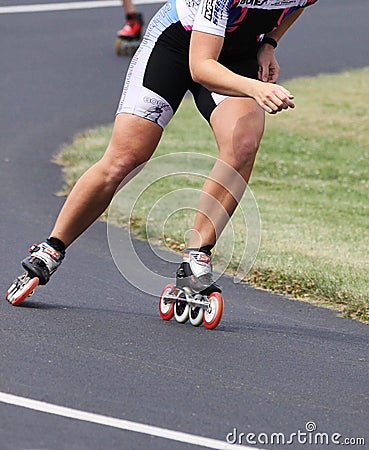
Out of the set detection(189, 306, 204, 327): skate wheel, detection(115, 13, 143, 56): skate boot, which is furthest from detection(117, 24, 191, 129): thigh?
detection(115, 13, 143, 56): skate boot

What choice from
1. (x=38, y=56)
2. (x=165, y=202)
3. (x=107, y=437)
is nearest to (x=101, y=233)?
(x=165, y=202)

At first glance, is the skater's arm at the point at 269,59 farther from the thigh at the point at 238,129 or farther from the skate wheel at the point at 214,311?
the skate wheel at the point at 214,311

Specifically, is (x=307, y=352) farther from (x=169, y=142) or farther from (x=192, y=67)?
(x=169, y=142)

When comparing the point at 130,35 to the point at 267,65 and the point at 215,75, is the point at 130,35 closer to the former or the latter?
the point at 267,65

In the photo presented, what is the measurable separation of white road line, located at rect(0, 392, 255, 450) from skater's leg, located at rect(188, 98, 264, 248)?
1.66 meters

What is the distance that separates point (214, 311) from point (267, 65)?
1.32m

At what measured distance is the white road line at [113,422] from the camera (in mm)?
4367

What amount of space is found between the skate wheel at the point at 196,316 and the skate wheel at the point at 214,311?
0.03 metres

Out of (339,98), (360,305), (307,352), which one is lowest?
(307,352)

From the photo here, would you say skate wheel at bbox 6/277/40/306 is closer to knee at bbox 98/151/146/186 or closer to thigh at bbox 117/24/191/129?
knee at bbox 98/151/146/186

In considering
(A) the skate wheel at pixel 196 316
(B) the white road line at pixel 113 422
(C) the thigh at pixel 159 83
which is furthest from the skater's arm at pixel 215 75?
(B) the white road line at pixel 113 422

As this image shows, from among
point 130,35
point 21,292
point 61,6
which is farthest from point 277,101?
point 61,6

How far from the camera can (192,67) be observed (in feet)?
18.5

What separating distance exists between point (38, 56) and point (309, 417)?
1210cm
